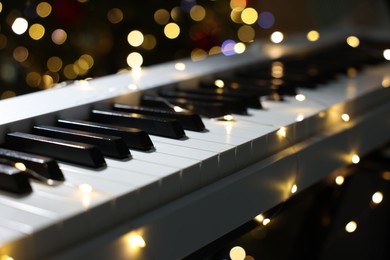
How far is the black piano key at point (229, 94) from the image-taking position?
4.70 ft

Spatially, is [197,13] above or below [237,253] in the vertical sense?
above

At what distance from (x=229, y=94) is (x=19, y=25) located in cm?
115

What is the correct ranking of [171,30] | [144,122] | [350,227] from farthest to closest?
[171,30], [350,227], [144,122]

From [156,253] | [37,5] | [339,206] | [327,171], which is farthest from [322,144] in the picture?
[37,5]

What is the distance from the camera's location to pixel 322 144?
136cm

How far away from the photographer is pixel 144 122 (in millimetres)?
1197

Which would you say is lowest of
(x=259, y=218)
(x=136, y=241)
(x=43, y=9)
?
(x=259, y=218)

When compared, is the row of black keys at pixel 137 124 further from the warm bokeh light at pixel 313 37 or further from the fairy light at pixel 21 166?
the warm bokeh light at pixel 313 37

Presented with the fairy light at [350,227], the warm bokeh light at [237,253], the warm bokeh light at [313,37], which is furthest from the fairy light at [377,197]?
the warm bokeh light at [313,37]

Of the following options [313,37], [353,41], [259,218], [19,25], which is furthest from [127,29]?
[259,218]

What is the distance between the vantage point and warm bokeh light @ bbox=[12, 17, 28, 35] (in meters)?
2.31

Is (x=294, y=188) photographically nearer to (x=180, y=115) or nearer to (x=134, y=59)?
(x=180, y=115)

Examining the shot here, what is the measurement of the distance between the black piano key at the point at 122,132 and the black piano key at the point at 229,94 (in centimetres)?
40

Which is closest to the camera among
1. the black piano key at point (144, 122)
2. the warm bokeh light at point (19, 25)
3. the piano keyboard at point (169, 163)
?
the piano keyboard at point (169, 163)
